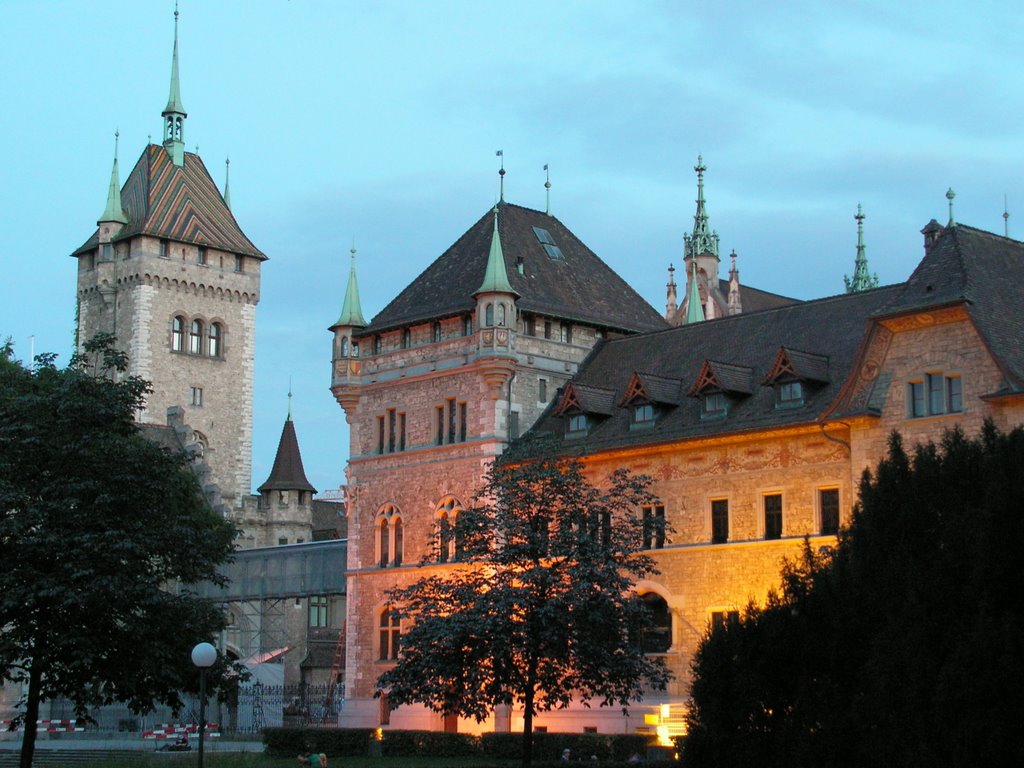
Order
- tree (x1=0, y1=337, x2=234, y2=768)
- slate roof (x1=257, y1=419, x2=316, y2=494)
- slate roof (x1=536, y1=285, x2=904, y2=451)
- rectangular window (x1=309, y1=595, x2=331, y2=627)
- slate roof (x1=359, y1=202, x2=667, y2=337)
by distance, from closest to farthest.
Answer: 1. tree (x1=0, y1=337, x2=234, y2=768)
2. slate roof (x1=536, y1=285, x2=904, y2=451)
3. slate roof (x1=359, y1=202, x2=667, y2=337)
4. rectangular window (x1=309, y1=595, x2=331, y2=627)
5. slate roof (x1=257, y1=419, x2=316, y2=494)

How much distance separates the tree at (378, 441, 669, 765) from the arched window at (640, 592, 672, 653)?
458cm

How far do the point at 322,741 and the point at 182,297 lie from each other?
68.5 metres

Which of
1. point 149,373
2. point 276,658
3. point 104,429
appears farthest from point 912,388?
point 149,373

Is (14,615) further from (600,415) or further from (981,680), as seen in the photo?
(981,680)

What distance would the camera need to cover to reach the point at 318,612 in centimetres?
9769

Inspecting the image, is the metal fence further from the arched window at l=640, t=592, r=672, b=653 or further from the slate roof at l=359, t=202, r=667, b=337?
the arched window at l=640, t=592, r=672, b=653

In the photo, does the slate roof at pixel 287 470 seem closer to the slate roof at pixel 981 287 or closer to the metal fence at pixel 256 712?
the metal fence at pixel 256 712

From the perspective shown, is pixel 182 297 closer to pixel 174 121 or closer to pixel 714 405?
pixel 174 121

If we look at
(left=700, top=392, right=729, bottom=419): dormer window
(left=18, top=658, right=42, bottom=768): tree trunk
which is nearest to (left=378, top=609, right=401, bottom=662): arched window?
(left=700, top=392, right=729, bottom=419): dormer window

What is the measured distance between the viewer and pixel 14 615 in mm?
41906

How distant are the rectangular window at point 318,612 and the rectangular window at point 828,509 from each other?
5265 cm

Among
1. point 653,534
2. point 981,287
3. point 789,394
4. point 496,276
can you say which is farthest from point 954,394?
point 496,276

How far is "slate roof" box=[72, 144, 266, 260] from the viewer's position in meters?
117

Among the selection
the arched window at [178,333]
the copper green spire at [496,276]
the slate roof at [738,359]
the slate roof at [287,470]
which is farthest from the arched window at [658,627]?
the arched window at [178,333]
